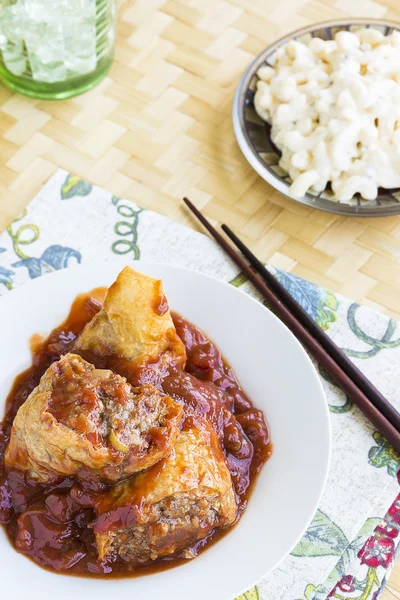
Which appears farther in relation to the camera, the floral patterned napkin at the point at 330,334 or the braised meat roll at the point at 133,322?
the floral patterned napkin at the point at 330,334

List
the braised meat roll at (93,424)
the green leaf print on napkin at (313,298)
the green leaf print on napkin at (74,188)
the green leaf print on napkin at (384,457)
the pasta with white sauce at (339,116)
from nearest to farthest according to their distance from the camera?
the braised meat roll at (93,424)
the green leaf print on napkin at (384,457)
the green leaf print on napkin at (313,298)
the pasta with white sauce at (339,116)
the green leaf print on napkin at (74,188)

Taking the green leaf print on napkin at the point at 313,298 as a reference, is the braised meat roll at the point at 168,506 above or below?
above

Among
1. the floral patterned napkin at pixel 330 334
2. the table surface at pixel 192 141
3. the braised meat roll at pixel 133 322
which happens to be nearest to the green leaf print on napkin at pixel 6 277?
the floral patterned napkin at pixel 330 334

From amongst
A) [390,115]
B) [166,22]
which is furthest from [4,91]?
[390,115]

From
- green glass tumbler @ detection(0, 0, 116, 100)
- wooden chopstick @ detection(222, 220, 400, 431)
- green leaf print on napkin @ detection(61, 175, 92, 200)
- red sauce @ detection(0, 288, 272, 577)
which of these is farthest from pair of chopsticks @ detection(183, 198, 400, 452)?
green glass tumbler @ detection(0, 0, 116, 100)

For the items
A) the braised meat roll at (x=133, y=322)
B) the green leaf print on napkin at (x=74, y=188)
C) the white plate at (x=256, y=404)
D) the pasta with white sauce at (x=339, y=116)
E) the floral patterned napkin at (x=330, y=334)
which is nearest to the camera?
the white plate at (x=256, y=404)

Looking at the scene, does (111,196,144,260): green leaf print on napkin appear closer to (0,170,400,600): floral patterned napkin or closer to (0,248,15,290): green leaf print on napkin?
(0,170,400,600): floral patterned napkin

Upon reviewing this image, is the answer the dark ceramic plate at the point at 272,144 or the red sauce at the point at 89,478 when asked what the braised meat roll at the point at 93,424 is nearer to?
the red sauce at the point at 89,478
